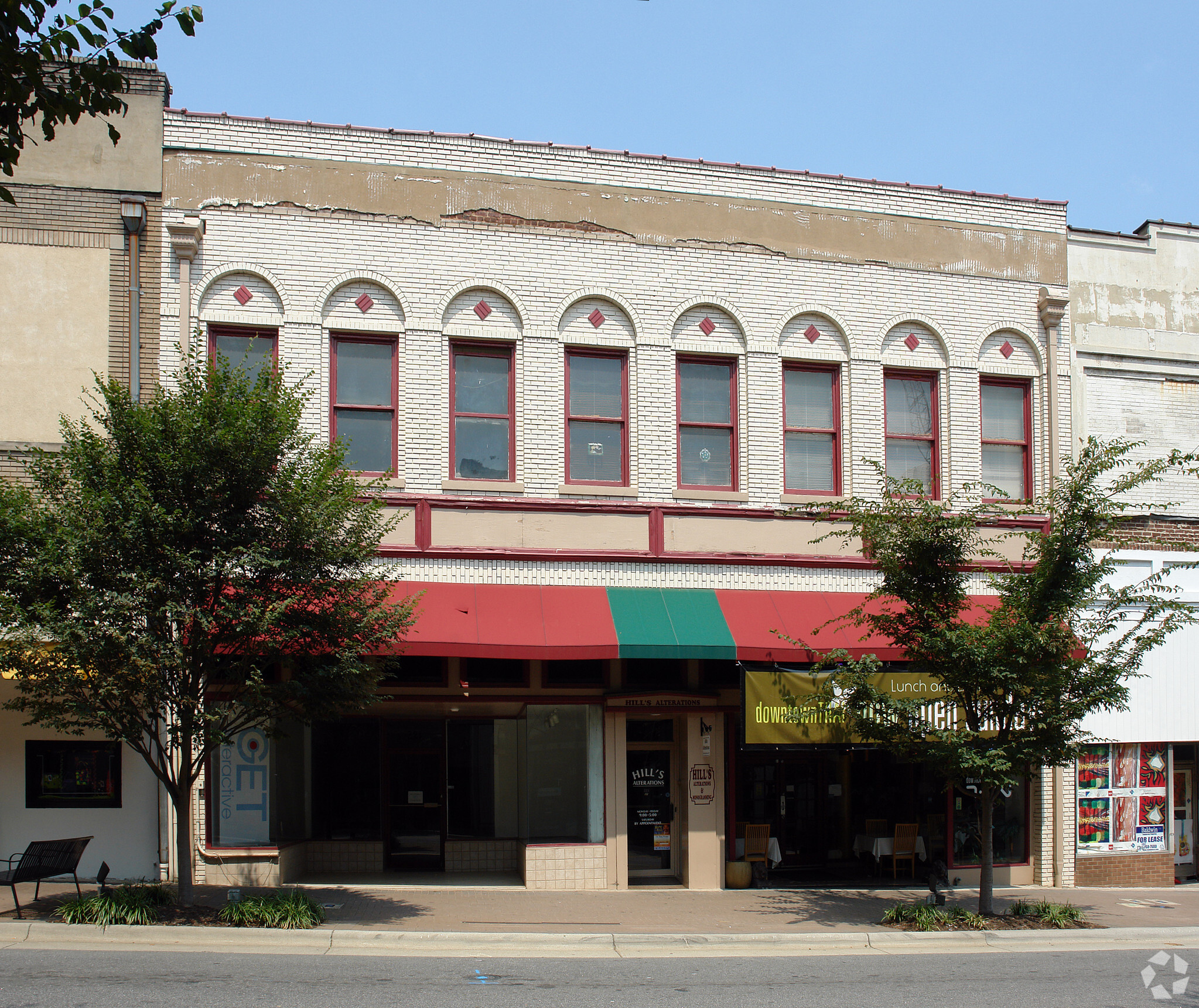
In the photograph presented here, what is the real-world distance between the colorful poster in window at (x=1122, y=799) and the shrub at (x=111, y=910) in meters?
12.7

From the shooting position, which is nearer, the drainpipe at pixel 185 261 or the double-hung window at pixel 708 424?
the drainpipe at pixel 185 261

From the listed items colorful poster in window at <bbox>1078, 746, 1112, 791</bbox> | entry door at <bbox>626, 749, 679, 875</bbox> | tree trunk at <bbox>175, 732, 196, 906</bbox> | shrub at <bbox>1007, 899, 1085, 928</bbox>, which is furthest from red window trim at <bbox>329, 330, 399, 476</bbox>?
colorful poster in window at <bbox>1078, 746, 1112, 791</bbox>

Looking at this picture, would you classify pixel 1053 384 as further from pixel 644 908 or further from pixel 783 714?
pixel 644 908

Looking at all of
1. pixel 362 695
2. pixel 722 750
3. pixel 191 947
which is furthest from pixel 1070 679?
pixel 191 947

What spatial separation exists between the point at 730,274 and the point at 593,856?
8342 millimetres

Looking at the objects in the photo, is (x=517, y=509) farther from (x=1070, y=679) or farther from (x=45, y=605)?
(x=1070, y=679)

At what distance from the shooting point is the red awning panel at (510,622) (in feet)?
43.3

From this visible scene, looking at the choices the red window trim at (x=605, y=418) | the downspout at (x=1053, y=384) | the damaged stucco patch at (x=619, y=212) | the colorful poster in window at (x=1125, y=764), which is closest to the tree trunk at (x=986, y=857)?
the downspout at (x=1053, y=384)

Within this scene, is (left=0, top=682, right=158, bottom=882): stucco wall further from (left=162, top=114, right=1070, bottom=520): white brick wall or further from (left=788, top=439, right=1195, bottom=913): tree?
(left=788, top=439, right=1195, bottom=913): tree

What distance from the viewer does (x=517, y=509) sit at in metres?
14.4

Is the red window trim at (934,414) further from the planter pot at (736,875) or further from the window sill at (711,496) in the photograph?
the planter pot at (736,875)

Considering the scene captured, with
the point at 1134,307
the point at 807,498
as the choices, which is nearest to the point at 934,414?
the point at 807,498

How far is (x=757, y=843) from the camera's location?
1533cm

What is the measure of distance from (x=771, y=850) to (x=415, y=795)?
512 centimetres
